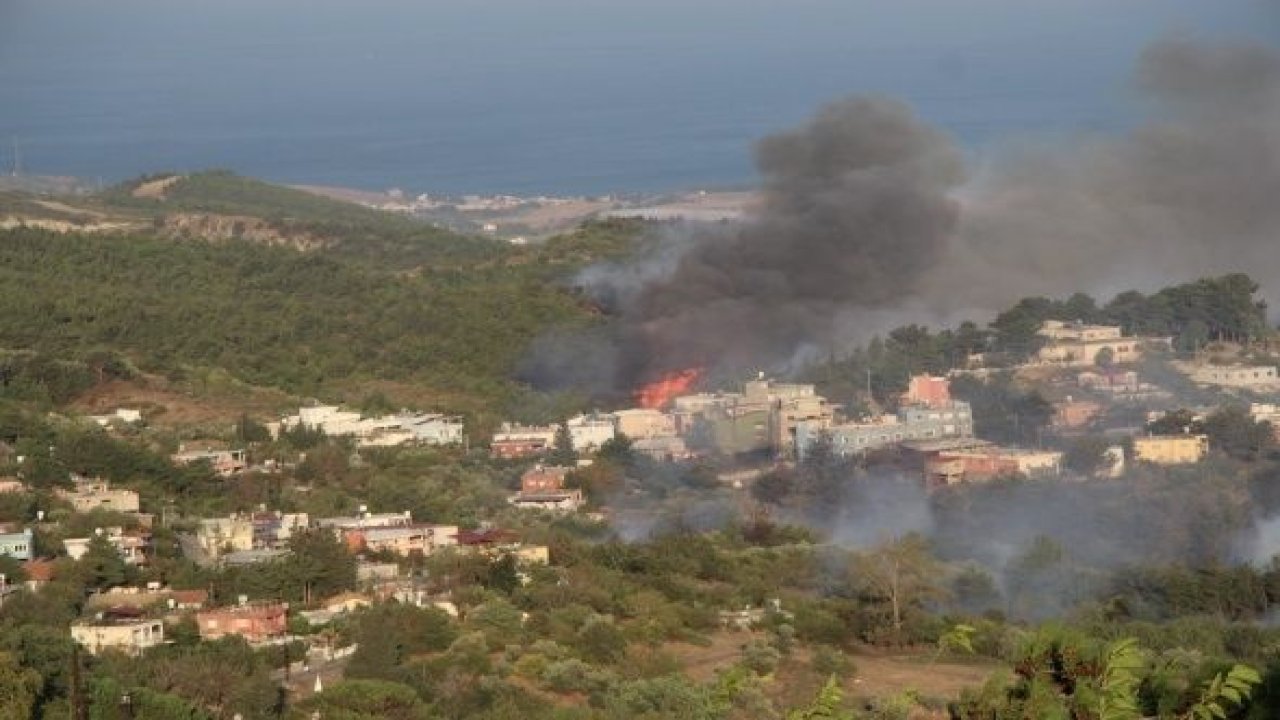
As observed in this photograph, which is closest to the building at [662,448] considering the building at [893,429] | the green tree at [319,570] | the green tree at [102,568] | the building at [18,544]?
the building at [893,429]

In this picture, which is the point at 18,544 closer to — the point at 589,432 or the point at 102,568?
the point at 102,568

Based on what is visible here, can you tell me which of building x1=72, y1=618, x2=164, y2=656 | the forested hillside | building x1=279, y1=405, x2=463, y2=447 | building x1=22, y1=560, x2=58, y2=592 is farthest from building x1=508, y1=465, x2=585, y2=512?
building x1=72, y1=618, x2=164, y2=656

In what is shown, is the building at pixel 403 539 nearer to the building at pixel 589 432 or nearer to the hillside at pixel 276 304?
the building at pixel 589 432

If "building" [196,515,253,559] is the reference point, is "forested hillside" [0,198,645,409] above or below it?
above

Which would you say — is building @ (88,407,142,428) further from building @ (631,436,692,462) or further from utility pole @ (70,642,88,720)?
utility pole @ (70,642,88,720)

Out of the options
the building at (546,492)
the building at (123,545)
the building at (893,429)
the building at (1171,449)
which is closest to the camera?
the building at (123,545)
